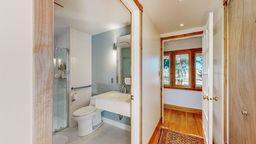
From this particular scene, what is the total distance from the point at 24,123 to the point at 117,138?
7.09 ft

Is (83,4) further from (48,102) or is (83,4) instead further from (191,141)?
(191,141)

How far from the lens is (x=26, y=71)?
1.43 ft

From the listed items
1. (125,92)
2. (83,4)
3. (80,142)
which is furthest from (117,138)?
(83,4)

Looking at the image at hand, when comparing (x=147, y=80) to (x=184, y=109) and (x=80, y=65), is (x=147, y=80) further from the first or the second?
(x=184, y=109)

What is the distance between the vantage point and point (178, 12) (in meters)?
1.95

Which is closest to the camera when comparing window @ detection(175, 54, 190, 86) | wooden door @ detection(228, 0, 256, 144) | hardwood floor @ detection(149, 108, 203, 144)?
wooden door @ detection(228, 0, 256, 144)

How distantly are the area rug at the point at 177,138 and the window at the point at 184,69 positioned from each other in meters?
1.72

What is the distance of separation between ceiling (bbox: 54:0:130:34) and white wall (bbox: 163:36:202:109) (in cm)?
210

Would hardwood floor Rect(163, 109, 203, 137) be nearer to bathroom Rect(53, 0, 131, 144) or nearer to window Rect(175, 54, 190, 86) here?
window Rect(175, 54, 190, 86)

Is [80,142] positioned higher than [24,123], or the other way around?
[24,123]

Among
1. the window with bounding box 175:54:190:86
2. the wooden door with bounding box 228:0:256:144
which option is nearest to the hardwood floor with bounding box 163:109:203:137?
the window with bounding box 175:54:190:86

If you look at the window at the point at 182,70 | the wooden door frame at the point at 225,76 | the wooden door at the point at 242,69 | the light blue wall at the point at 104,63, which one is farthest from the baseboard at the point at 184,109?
the wooden door at the point at 242,69

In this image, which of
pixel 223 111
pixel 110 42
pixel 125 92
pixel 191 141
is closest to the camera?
pixel 223 111

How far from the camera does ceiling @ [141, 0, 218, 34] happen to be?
167cm
